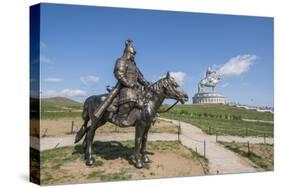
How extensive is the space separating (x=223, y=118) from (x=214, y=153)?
2.97 ft

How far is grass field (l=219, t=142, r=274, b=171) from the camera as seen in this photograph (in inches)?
568

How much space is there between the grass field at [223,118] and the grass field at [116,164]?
73cm

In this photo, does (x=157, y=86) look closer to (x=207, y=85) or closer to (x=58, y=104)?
(x=207, y=85)

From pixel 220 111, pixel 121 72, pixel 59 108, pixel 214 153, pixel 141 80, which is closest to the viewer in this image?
pixel 59 108

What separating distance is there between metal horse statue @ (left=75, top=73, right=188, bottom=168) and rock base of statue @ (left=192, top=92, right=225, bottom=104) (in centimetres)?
120

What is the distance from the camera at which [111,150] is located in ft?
42.3

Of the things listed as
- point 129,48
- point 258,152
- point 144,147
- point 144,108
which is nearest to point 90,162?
point 144,147

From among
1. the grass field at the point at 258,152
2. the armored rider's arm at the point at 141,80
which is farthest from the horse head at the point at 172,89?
the grass field at the point at 258,152

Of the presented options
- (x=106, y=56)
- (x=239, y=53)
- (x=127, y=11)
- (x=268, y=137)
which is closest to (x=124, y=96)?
(x=106, y=56)

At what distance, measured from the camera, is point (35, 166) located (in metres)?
12.3

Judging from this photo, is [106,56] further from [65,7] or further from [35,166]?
[35,166]

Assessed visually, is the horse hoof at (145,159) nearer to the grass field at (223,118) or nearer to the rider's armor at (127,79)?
the grass field at (223,118)

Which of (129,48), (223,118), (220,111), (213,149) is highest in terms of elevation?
(129,48)

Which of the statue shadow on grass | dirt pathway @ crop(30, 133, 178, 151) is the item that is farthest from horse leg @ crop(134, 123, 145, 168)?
dirt pathway @ crop(30, 133, 178, 151)
